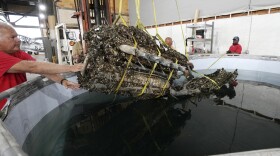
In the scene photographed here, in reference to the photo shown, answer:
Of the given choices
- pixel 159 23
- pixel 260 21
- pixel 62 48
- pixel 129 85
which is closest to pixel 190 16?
pixel 159 23

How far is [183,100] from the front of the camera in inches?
152

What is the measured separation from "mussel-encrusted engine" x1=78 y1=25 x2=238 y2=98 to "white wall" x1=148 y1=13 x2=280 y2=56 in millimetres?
4987

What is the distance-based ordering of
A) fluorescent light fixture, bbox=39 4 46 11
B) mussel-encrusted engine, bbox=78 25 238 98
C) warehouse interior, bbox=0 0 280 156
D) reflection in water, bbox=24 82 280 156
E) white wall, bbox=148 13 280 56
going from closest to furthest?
warehouse interior, bbox=0 0 280 156
reflection in water, bbox=24 82 280 156
mussel-encrusted engine, bbox=78 25 238 98
white wall, bbox=148 13 280 56
fluorescent light fixture, bbox=39 4 46 11

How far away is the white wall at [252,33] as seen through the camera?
5873 mm

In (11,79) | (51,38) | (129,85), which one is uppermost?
(51,38)

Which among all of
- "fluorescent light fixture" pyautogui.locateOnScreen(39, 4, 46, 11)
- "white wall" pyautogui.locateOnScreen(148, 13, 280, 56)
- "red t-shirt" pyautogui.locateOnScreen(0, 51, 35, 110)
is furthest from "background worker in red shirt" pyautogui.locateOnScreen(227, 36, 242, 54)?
"fluorescent light fixture" pyautogui.locateOnScreen(39, 4, 46, 11)

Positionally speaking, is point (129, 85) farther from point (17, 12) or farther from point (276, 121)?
point (17, 12)

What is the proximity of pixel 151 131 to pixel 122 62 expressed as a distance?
1123 millimetres

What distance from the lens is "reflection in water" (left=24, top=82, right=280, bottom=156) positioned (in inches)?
86.8

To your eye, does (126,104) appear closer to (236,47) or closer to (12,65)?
(12,65)

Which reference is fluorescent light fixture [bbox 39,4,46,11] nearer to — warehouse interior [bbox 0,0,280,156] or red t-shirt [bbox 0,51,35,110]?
warehouse interior [bbox 0,0,280,156]

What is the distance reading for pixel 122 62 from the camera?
2482 mm

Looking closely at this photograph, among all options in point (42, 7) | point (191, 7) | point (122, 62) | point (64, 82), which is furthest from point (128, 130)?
point (42, 7)

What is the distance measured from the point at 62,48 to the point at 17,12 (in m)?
9.77
